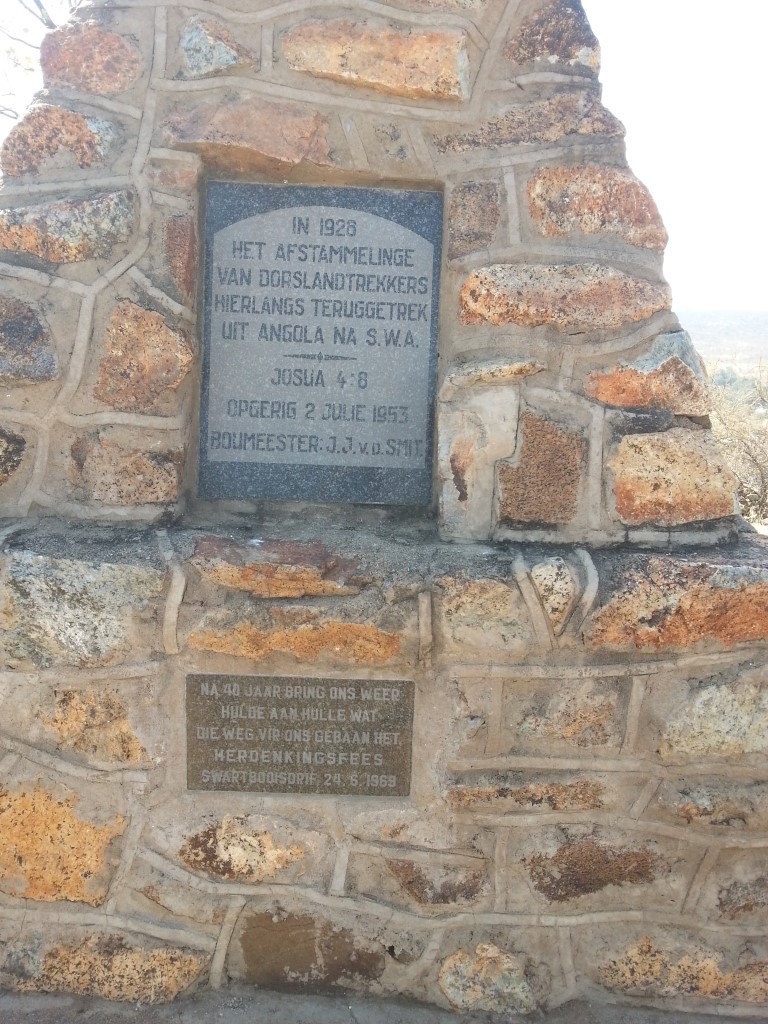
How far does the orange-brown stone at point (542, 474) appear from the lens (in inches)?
84.7

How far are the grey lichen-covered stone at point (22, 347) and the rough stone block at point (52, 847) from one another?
994mm

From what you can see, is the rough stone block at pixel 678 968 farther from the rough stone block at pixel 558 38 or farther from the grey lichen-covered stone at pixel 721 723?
the rough stone block at pixel 558 38

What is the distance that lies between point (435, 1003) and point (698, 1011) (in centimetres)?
64

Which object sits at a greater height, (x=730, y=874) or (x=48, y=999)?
(x=730, y=874)

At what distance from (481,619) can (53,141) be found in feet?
5.25

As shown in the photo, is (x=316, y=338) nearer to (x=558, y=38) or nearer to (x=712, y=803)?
(x=558, y=38)

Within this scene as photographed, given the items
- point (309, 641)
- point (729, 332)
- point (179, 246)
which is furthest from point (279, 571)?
point (729, 332)

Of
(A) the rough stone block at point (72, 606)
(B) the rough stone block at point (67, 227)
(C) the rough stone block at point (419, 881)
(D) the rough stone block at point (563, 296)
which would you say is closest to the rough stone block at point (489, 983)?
(C) the rough stone block at point (419, 881)

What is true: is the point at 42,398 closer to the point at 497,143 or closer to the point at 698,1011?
the point at 497,143

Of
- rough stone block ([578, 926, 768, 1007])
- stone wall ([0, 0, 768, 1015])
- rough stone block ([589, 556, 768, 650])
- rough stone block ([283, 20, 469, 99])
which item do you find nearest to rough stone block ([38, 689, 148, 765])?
stone wall ([0, 0, 768, 1015])

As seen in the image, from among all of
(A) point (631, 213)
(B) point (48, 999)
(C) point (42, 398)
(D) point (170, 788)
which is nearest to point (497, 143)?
(A) point (631, 213)

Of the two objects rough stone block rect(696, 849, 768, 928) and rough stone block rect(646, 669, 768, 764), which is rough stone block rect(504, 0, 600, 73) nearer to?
rough stone block rect(646, 669, 768, 764)

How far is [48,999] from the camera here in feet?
6.82

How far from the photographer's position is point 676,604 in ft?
6.66
